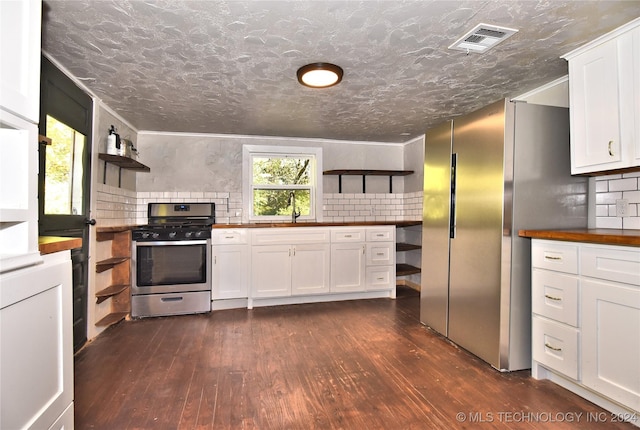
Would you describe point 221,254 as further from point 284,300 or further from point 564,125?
point 564,125

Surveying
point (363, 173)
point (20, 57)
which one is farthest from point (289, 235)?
point (20, 57)

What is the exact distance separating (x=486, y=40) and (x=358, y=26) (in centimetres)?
79

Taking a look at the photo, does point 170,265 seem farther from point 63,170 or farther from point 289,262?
point 63,170

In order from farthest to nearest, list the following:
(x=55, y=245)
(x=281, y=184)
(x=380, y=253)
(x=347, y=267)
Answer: (x=281, y=184)
(x=380, y=253)
(x=347, y=267)
(x=55, y=245)

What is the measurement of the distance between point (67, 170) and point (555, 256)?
3.37 metres

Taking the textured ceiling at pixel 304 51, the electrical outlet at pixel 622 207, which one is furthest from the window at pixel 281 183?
the electrical outlet at pixel 622 207

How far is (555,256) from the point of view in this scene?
2.02m

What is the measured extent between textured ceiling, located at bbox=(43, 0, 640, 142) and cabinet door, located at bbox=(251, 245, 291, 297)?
1.46 m

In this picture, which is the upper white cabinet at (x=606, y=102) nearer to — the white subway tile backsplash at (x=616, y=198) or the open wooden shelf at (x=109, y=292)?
the white subway tile backsplash at (x=616, y=198)

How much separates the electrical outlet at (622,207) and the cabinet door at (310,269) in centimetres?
256

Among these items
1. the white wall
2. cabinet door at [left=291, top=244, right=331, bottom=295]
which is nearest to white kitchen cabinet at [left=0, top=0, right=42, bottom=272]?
cabinet door at [left=291, top=244, right=331, bottom=295]

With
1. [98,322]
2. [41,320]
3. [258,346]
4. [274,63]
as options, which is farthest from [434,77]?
[98,322]

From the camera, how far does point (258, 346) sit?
270 cm

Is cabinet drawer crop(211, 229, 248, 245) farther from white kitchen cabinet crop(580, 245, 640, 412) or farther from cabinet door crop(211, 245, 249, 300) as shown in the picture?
white kitchen cabinet crop(580, 245, 640, 412)
